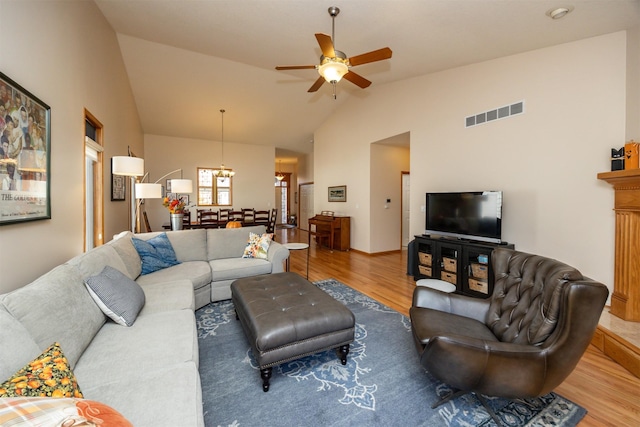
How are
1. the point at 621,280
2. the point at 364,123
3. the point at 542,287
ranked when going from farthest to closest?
the point at 364,123, the point at 621,280, the point at 542,287

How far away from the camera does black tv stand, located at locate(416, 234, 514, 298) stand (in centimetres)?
345

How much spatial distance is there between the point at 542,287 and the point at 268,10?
3.64 metres

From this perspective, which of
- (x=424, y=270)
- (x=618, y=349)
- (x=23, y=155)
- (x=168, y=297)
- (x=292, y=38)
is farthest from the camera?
(x=424, y=270)

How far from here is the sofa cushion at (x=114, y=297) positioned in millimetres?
1729

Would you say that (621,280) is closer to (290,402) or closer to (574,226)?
(574,226)

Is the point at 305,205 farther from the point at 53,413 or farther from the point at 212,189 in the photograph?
the point at 53,413

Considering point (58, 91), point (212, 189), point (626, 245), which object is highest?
point (58, 91)

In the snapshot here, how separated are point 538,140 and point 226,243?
14.0ft

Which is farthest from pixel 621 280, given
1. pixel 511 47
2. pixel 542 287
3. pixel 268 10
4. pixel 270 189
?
pixel 270 189

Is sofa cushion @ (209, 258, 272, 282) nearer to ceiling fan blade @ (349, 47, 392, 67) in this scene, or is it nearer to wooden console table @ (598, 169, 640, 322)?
ceiling fan blade @ (349, 47, 392, 67)

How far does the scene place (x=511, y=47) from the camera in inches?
131

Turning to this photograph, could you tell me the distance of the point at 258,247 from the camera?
11.9ft


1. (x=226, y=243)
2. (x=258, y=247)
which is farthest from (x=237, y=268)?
(x=226, y=243)

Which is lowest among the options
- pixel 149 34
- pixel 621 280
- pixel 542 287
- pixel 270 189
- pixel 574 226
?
pixel 621 280
